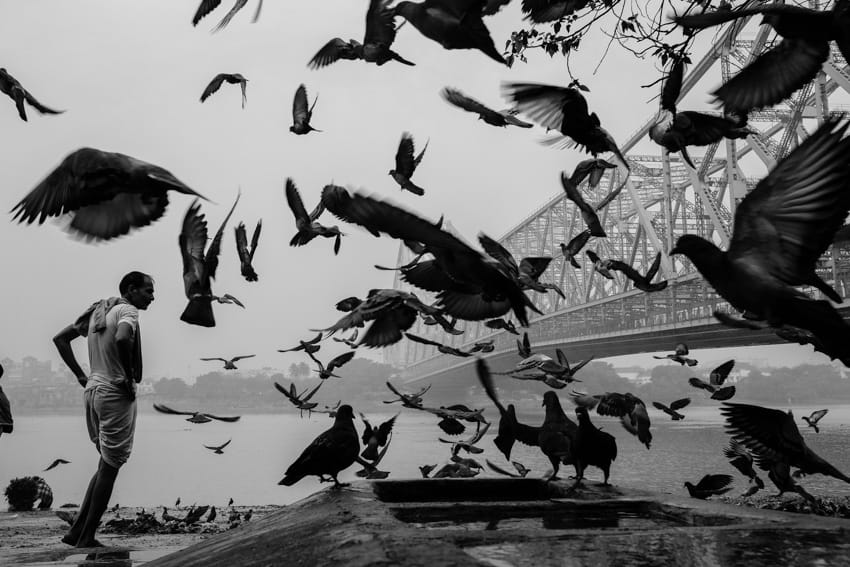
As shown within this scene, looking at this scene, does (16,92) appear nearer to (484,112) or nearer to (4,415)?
(484,112)

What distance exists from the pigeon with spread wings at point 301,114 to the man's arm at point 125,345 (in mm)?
1516

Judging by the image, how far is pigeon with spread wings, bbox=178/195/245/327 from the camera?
3369 millimetres

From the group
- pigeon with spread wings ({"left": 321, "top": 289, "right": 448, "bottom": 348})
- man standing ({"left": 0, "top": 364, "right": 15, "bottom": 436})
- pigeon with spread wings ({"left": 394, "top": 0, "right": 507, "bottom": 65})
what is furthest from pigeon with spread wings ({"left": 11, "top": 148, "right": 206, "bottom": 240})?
man standing ({"left": 0, "top": 364, "right": 15, "bottom": 436})

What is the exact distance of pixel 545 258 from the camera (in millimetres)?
3561

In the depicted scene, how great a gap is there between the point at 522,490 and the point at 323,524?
61.3 inches

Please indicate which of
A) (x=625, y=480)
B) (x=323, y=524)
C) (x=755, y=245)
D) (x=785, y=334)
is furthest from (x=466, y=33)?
(x=625, y=480)

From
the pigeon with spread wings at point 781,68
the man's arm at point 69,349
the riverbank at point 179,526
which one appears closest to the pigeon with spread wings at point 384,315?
the riverbank at point 179,526

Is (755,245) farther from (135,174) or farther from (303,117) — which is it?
(303,117)

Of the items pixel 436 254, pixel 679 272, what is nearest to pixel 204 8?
pixel 436 254

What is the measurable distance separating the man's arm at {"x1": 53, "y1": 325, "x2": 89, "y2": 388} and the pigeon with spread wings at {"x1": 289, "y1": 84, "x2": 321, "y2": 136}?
1998mm

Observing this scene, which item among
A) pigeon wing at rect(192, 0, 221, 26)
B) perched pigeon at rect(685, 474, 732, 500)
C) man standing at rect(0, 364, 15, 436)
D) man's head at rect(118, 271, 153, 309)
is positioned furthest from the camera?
man standing at rect(0, 364, 15, 436)

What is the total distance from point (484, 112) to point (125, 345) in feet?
8.23

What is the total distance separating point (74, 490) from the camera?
47.3 feet

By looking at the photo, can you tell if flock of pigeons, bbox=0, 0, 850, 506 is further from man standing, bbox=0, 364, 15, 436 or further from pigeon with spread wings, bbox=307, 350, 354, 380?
man standing, bbox=0, 364, 15, 436
